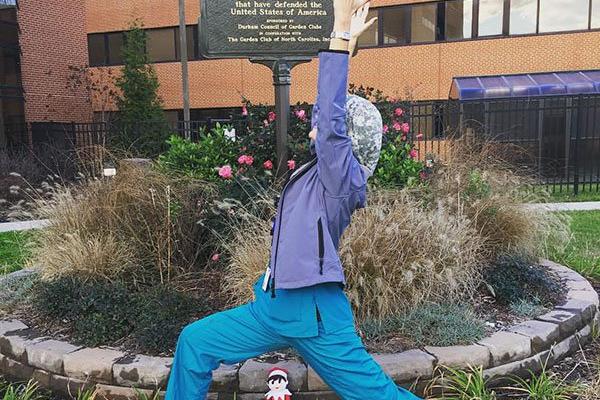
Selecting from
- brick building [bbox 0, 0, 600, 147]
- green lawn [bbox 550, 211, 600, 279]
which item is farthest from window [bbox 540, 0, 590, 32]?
green lawn [bbox 550, 211, 600, 279]

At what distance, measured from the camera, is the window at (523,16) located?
746 inches

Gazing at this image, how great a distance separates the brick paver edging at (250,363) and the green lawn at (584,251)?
5.93 ft

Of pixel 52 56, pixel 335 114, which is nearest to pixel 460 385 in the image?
pixel 335 114

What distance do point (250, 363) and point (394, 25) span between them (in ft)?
63.4

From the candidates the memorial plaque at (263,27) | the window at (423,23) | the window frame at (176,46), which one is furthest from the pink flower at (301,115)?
the window frame at (176,46)

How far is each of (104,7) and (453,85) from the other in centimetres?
1494

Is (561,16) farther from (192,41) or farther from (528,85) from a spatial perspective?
(192,41)

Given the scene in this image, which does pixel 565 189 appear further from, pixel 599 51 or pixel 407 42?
pixel 407 42

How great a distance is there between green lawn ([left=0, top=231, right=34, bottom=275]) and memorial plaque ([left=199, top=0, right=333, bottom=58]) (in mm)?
2621

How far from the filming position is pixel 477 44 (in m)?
19.4

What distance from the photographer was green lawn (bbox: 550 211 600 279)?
211 inches

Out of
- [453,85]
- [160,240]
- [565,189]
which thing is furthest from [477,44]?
[160,240]

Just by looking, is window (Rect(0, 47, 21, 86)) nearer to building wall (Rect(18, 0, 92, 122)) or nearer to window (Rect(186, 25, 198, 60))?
building wall (Rect(18, 0, 92, 122))

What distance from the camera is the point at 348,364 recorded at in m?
2.17
